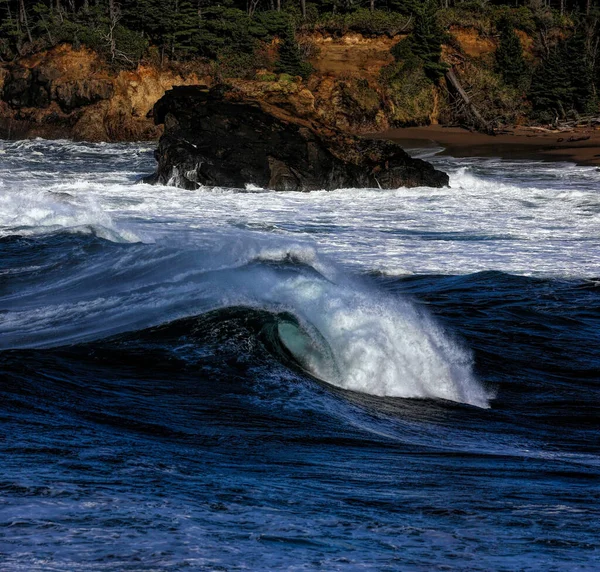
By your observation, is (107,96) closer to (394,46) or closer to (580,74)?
(394,46)

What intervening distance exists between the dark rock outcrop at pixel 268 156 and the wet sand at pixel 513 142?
8366mm

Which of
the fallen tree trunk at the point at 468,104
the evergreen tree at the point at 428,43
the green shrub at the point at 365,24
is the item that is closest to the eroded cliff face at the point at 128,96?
the fallen tree trunk at the point at 468,104

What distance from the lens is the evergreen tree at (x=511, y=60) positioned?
43.5 m

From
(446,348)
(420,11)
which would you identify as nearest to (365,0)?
(420,11)

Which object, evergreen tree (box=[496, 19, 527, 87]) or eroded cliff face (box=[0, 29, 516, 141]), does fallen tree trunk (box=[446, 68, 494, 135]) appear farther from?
evergreen tree (box=[496, 19, 527, 87])

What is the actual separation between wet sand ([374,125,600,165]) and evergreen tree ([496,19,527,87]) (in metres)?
5.24

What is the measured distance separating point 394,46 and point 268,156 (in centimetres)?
2377

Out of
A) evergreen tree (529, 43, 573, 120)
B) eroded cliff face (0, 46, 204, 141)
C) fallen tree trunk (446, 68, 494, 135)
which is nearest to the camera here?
fallen tree trunk (446, 68, 494, 135)

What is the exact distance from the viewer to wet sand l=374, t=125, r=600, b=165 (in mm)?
31052

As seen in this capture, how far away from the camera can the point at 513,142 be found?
35375mm

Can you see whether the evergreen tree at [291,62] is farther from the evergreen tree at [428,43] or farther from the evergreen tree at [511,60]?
the evergreen tree at [511,60]

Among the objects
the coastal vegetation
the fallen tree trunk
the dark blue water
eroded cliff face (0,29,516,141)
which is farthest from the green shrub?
the dark blue water

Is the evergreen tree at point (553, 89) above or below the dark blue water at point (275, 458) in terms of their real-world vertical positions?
above

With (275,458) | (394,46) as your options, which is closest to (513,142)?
(394,46)
